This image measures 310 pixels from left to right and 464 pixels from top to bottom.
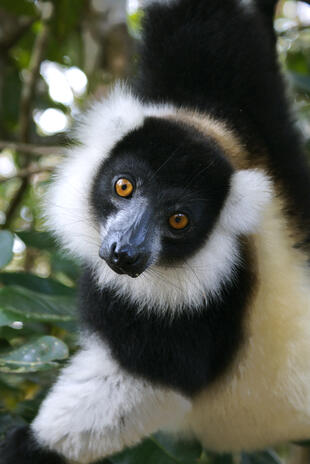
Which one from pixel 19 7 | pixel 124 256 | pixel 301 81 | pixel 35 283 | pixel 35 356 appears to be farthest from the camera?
pixel 19 7

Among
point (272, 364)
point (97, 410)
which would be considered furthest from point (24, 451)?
point (272, 364)

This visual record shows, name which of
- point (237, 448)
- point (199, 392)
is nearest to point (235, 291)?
point (199, 392)

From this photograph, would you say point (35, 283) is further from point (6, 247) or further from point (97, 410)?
point (97, 410)

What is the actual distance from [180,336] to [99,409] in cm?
44

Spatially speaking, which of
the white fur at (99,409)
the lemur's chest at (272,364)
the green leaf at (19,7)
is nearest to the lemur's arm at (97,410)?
the white fur at (99,409)

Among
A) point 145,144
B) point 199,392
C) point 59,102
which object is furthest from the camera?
point 59,102

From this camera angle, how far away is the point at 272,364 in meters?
2.14

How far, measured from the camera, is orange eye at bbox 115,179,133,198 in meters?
2.07

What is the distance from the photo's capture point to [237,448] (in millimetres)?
2535

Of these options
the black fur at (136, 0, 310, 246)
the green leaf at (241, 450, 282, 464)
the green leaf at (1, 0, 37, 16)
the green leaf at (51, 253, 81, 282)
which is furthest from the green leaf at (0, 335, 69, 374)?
the green leaf at (1, 0, 37, 16)

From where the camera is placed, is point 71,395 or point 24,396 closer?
point 71,395

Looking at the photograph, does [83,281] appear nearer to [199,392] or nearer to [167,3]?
[199,392]

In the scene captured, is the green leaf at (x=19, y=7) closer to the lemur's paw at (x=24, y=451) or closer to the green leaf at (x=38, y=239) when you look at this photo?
the green leaf at (x=38, y=239)

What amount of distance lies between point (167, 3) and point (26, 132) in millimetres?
1465
